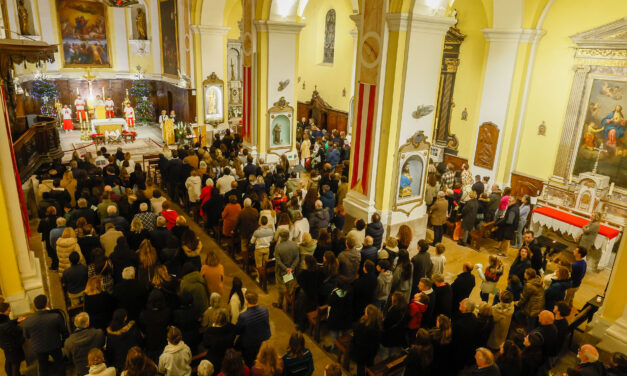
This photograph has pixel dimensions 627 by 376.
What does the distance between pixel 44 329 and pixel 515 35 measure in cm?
1182

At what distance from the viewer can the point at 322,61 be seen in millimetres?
19703

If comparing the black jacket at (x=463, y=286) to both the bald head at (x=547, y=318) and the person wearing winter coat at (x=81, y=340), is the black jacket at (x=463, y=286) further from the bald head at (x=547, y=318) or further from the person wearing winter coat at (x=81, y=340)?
the person wearing winter coat at (x=81, y=340)

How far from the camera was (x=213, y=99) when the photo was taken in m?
17.8

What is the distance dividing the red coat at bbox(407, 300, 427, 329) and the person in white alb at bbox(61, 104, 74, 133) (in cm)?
1873

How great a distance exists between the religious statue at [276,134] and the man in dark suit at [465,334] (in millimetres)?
8956

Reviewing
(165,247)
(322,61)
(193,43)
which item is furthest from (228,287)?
(322,61)

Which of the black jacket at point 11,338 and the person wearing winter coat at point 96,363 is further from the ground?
the person wearing winter coat at point 96,363

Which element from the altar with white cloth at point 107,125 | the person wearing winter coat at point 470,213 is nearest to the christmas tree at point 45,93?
the altar with white cloth at point 107,125

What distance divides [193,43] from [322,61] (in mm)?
5795

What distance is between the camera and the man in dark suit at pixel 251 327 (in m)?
4.84

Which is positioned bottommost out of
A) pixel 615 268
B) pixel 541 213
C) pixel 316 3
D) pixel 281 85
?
pixel 541 213

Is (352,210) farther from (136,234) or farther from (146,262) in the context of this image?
(146,262)

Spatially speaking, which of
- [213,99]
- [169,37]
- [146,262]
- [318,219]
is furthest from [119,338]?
[169,37]

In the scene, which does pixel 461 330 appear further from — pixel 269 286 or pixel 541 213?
pixel 541 213
